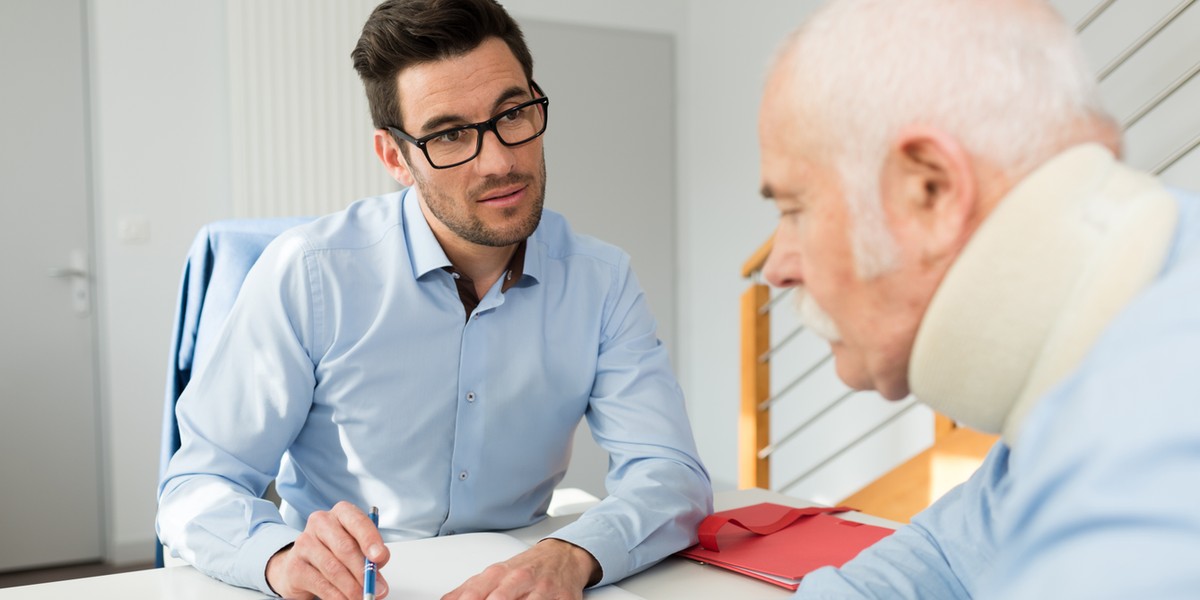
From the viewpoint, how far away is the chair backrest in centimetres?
159

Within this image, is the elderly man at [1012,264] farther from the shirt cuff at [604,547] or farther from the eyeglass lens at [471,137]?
the eyeglass lens at [471,137]

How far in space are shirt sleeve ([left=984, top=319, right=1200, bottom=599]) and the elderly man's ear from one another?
14 centimetres

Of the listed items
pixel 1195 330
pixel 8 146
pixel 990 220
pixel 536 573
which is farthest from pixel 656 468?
pixel 8 146

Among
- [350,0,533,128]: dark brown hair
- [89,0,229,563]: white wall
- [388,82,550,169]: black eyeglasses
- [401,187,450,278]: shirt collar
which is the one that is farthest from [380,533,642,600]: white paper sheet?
[89,0,229,563]: white wall

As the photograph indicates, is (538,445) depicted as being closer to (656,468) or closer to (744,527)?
(656,468)

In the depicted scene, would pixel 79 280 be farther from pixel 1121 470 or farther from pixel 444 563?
pixel 1121 470

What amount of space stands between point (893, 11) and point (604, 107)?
166 inches

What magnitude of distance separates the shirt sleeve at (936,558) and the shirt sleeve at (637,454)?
0.83 ft

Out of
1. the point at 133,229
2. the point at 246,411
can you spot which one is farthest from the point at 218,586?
the point at 133,229

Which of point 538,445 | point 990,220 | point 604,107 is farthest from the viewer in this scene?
point 604,107

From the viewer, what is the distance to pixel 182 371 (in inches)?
65.2

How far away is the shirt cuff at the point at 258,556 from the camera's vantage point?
1.07 m

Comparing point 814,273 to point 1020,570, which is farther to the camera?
point 814,273

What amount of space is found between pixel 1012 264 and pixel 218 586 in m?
0.92
